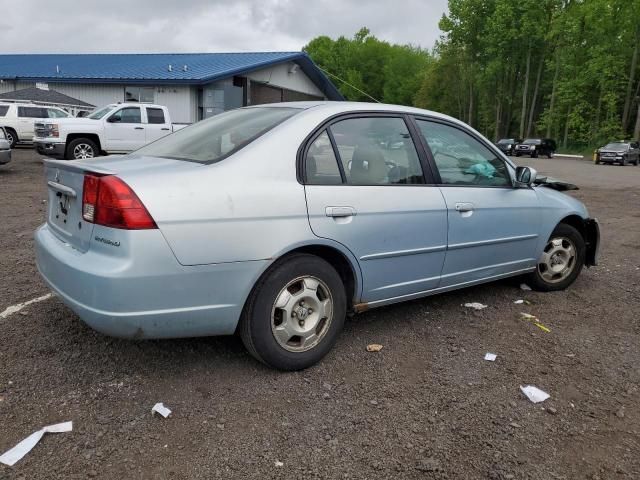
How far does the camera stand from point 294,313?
3121 mm

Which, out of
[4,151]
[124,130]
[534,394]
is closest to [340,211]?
[534,394]

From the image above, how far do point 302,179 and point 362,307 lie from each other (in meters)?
0.96

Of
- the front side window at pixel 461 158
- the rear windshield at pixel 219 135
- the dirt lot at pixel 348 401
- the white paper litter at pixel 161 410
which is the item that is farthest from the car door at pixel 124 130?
the white paper litter at pixel 161 410

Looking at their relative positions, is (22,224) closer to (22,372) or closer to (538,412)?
(22,372)

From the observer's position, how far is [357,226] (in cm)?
327

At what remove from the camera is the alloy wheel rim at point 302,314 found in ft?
10.1

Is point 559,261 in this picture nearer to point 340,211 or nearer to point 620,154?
point 340,211

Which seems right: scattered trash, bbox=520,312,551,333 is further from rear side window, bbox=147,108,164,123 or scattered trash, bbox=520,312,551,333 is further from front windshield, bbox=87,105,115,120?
→ rear side window, bbox=147,108,164,123

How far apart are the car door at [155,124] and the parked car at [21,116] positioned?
6.12 meters

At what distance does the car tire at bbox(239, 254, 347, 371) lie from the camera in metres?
2.97

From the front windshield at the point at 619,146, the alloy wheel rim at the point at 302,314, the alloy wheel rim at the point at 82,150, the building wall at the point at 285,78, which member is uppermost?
the building wall at the point at 285,78

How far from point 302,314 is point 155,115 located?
14815 millimetres

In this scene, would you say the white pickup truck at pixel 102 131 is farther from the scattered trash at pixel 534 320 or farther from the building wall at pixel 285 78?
the building wall at pixel 285 78

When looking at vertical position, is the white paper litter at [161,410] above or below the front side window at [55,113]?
below
